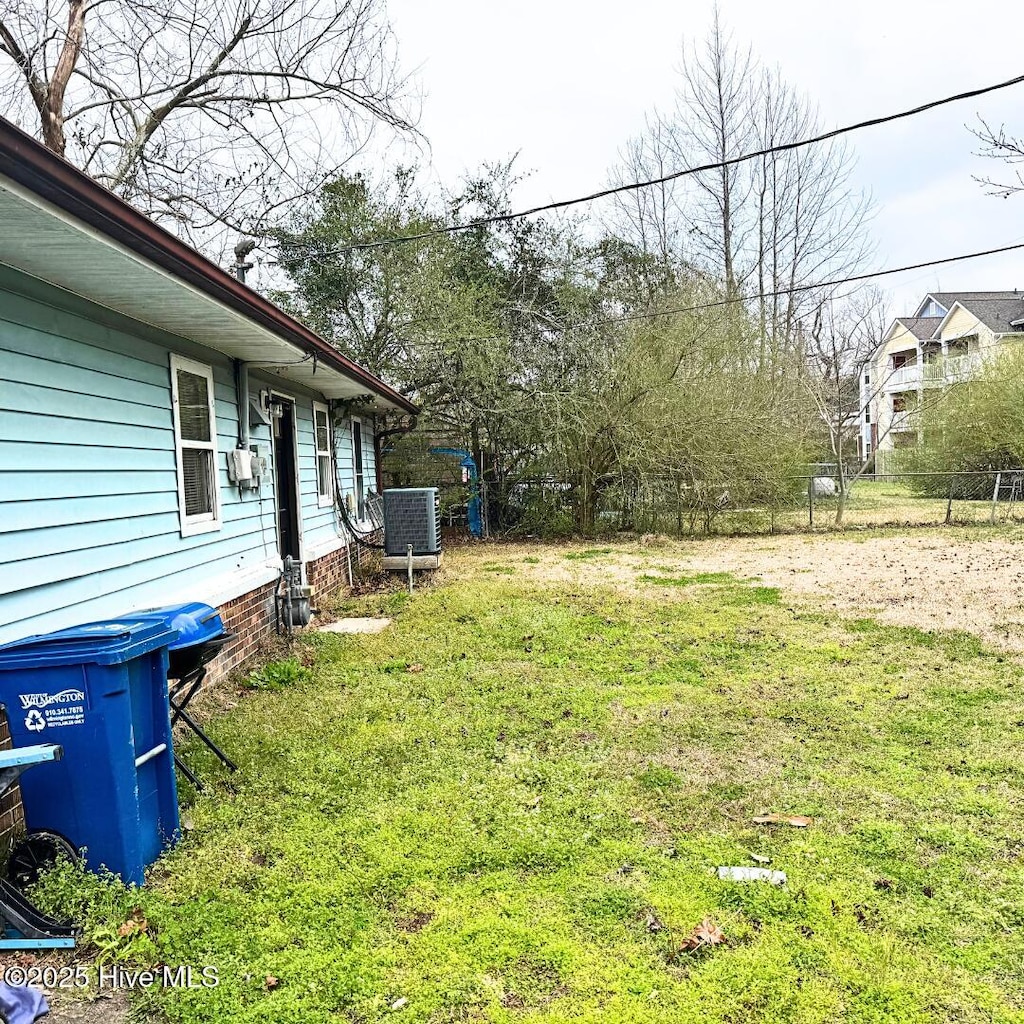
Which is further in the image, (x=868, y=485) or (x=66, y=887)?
(x=868, y=485)

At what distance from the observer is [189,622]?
9.58 ft

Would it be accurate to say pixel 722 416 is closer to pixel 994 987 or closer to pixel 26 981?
pixel 994 987

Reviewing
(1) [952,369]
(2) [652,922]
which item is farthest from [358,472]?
(1) [952,369]

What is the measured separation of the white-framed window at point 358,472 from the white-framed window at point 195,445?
517 centimetres

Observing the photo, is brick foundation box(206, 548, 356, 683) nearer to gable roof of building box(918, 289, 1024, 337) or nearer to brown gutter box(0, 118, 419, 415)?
brown gutter box(0, 118, 419, 415)

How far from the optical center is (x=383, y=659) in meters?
5.68

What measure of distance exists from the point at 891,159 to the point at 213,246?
43.2 ft

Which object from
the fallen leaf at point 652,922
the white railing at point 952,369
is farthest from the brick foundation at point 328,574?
the white railing at point 952,369

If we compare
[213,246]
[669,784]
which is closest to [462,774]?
[669,784]

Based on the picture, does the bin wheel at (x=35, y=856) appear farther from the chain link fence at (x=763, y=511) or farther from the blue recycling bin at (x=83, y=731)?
the chain link fence at (x=763, y=511)

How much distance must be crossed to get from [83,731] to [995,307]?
123 feet

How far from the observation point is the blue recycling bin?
2.42m

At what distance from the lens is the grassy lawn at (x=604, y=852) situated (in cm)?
203

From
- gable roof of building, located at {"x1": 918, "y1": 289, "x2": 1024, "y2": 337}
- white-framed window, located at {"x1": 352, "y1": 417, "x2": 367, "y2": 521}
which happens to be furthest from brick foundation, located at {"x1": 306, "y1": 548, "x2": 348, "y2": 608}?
gable roof of building, located at {"x1": 918, "y1": 289, "x2": 1024, "y2": 337}
